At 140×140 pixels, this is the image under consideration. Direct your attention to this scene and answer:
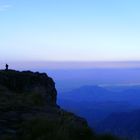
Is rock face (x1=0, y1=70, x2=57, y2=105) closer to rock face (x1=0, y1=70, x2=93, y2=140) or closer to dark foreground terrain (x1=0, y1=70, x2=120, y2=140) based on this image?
rock face (x1=0, y1=70, x2=93, y2=140)

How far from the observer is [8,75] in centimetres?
2666

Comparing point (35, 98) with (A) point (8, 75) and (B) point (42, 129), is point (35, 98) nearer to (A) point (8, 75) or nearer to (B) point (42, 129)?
(B) point (42, 129)

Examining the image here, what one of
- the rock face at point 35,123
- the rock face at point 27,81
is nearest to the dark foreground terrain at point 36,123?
the rock face at point 35,123

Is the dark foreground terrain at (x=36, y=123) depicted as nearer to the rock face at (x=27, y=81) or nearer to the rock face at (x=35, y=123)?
the rock face at (x=35, y=123)

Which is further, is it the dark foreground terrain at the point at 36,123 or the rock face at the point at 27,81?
the rock face at the point at 27,81

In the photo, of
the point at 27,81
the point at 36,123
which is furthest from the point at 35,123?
the point at 27,81

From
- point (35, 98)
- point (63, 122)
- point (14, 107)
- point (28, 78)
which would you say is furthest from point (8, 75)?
point (63, 122)

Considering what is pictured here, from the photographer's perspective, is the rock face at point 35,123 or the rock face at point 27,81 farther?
the rock face at point 27,81

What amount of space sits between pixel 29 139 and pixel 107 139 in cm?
187

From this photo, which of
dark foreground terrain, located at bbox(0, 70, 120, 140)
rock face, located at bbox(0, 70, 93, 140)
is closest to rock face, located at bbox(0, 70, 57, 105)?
rock face, located at bbox(0, 70, 93, 140)

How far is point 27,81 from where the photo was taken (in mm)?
26734

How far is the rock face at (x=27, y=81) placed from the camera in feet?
83.8

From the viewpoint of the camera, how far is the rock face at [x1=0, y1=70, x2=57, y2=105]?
2554 centimetres

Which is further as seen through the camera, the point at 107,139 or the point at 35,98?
the point at 35,98
